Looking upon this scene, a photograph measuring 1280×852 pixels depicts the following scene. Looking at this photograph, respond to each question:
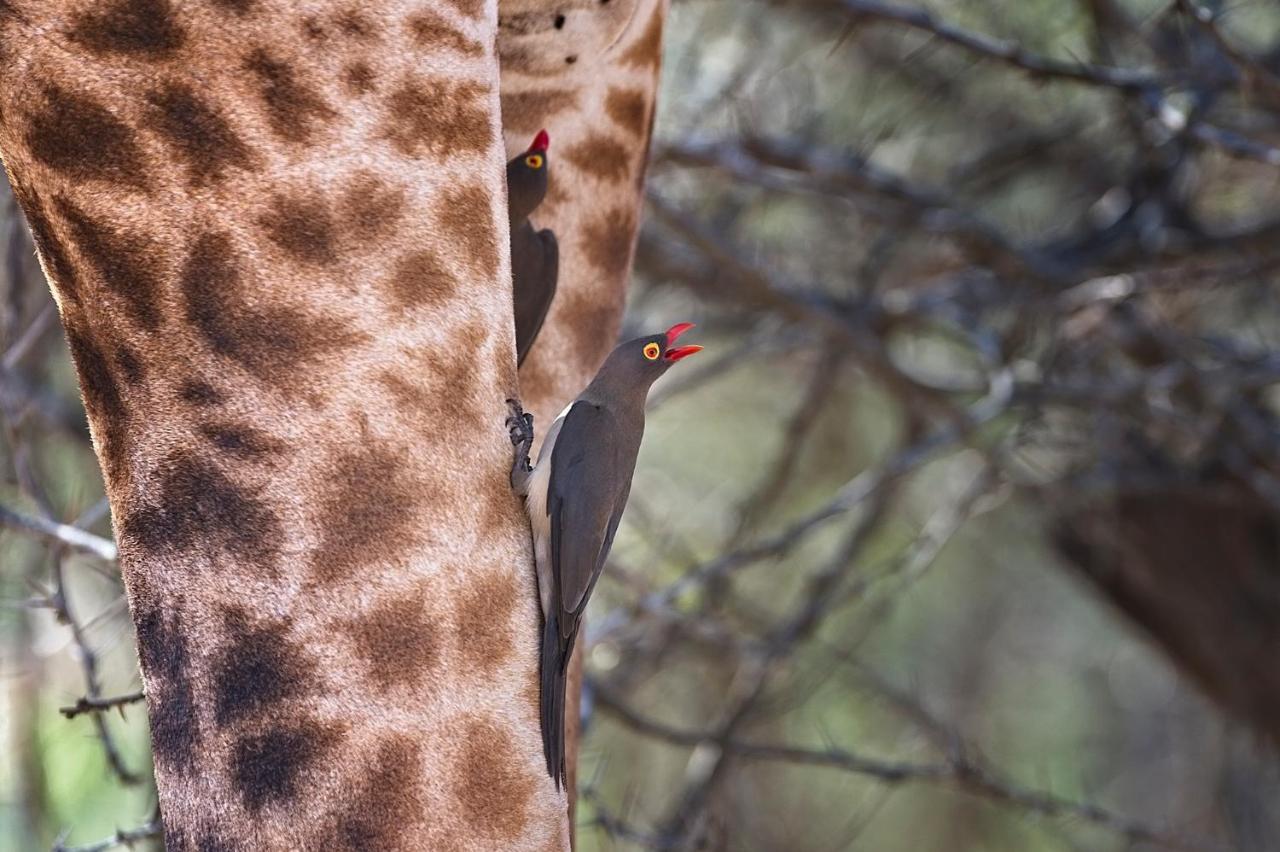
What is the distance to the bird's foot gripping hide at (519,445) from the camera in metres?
1.72

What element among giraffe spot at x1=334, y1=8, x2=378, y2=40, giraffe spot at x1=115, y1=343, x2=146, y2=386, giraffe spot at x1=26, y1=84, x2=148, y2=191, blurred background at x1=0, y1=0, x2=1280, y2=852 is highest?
giraffe spot at x1=334, y1=8, x2=378, y2=40

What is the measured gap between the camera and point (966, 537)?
7.75 metres

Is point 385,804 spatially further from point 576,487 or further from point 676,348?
point 676,348

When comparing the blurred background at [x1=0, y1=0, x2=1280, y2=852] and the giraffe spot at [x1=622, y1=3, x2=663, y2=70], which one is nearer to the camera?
the giraffe spot at [x1=622, y1=3, x2=663, y2=70]

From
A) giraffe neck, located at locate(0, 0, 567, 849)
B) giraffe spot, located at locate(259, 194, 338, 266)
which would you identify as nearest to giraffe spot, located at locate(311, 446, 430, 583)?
giraffe neck, located at locate(0, 0, 567, 849)

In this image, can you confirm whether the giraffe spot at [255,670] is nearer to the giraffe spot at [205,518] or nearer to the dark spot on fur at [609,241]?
the giraffe spot at [205,518]

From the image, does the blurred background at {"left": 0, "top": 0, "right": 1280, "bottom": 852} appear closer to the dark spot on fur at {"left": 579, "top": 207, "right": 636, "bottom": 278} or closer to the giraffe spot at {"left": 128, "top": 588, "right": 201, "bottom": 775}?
the giraffe spot at {"left": 128, "top": 588, "right": 201, "bottom": 775}

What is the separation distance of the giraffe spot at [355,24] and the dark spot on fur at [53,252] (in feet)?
1.26

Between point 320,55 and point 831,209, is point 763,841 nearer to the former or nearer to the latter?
point 831,209

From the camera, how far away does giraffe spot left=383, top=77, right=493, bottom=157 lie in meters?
1.64

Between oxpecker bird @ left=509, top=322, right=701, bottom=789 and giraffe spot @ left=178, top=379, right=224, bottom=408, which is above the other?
giraffe spot @ left=178, top=379, right=224, bottom=408

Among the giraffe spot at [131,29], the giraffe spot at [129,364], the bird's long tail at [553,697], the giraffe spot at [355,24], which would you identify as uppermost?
the giraffe spot at [131,29]

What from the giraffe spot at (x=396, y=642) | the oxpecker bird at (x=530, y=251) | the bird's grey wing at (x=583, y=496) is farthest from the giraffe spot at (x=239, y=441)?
the oxpecker bird at (x=530, y=251)

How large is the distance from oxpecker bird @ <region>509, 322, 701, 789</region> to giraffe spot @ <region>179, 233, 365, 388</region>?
31cm
